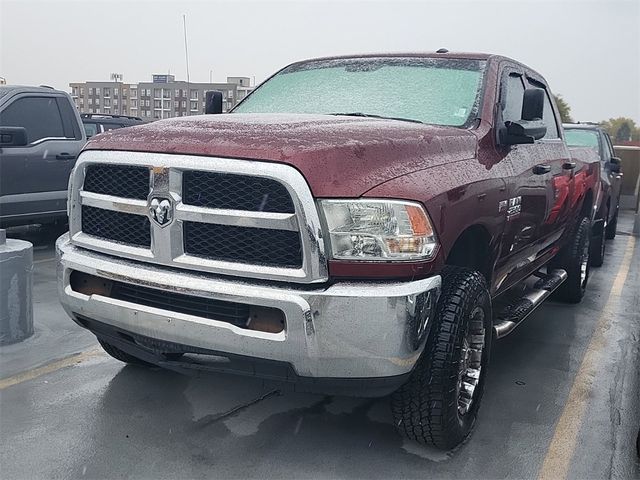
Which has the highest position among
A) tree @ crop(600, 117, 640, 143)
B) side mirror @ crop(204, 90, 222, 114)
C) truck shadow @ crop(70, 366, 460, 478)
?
side mirror @ crop(204, 90, 222, 114)

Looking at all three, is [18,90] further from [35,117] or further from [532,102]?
[532,102]

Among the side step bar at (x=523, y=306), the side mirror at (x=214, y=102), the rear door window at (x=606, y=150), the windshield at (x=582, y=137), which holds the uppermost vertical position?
the side mirror at (x=214, y=102)

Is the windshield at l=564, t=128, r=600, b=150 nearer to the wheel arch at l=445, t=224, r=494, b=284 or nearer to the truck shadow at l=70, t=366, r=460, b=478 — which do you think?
the wheel arch at l=445, t=224, r=494, b=284

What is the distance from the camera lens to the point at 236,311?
2729 mm

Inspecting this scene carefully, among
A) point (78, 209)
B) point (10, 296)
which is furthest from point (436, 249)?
point (10, 296)

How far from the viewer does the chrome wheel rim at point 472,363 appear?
129 inches

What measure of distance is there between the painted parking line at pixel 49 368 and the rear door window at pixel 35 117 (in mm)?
4173

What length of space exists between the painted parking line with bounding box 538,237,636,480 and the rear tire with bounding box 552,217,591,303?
426 millimetres

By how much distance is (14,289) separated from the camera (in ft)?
14.2

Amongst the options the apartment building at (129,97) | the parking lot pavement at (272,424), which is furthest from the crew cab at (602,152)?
the apartment building at (129,97)

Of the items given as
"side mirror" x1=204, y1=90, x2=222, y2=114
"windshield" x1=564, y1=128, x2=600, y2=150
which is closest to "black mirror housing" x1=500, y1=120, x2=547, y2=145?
"side mirror" x1=204, y1=90, x2=222, y2=114

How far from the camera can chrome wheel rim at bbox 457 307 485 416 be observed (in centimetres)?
328

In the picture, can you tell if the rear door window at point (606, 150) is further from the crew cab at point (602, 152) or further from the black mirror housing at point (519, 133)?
the black mirror housing at point (519, 133)

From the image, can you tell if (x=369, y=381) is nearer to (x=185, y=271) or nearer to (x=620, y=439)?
(x=185, y=271)
